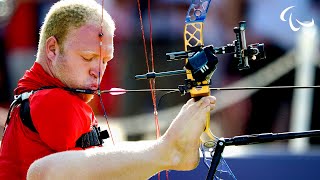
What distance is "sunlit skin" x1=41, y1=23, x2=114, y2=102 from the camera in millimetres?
2102

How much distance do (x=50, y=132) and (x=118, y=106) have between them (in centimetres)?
206

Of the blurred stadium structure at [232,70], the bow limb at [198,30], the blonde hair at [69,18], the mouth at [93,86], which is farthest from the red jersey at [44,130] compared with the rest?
the blurred stadium structure at [232,70]

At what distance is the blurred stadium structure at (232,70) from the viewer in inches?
142

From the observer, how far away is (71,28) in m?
2.13

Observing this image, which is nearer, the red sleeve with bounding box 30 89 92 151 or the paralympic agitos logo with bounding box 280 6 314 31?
the red sleeve with bounding box 30 89 92 151

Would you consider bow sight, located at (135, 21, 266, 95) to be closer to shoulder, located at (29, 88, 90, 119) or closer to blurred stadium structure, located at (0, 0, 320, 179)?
shoulder, located at (29, 88, 90, 119)

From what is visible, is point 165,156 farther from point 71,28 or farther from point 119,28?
point 119,28

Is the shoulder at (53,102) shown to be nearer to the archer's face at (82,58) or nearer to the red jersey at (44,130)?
the red jersey at (44,130)

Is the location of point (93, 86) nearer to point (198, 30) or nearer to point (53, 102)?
point (53, 102)

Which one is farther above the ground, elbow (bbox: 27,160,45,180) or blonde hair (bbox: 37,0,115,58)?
blonde hair (bbox: 37,0,115,58)

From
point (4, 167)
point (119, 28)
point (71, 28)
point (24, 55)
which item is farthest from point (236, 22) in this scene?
point (4, 167)

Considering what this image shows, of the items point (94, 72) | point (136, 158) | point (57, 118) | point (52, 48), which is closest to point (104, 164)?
point (136, 158)

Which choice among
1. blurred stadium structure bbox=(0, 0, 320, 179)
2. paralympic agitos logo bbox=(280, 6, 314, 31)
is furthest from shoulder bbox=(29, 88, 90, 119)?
paralympic agitos logo bbox=(280, 6, 314, 31)

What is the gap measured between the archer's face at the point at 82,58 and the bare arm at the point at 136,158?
405mm
